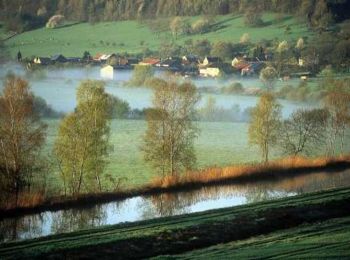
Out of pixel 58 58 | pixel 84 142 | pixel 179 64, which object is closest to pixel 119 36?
pixel 179 64

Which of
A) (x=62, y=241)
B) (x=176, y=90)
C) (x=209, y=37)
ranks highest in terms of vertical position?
(x=209, y=37)

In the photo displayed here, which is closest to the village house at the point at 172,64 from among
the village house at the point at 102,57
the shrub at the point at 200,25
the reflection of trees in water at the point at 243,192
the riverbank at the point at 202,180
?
the shrub at the point at 200,25

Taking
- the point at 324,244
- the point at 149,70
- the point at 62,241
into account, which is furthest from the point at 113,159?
the point at 324,244

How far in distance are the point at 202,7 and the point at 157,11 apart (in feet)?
9.06

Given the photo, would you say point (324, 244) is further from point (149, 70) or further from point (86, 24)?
point (86, 24)

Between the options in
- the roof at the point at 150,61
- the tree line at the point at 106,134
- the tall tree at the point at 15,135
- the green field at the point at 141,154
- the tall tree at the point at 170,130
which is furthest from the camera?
the roof at the point at 150,61

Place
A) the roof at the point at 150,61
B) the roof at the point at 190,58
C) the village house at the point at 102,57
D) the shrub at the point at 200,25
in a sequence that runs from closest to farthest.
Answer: the village house at the point at 102,57 → the roof at the point at 150,61 → the roof at the point at 190,58 → the shrub at the point at 200,25

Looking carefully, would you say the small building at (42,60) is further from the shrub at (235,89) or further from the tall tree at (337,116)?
the tall tree at (337,116)

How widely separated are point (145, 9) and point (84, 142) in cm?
1641

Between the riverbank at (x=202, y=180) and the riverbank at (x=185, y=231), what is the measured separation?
420cm

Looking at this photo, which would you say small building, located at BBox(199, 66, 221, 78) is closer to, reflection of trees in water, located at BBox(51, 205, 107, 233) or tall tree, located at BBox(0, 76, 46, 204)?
reflection of trees in water, located at BBox(51, 205, 107, 233)

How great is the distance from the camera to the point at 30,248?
14.3 meters

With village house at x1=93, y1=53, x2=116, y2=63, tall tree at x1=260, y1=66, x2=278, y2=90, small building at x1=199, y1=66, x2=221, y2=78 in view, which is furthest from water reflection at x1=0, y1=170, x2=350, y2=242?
village house at x1=93, y1=53, x2=116, y2=63

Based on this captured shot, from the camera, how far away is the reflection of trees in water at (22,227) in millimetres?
16938
